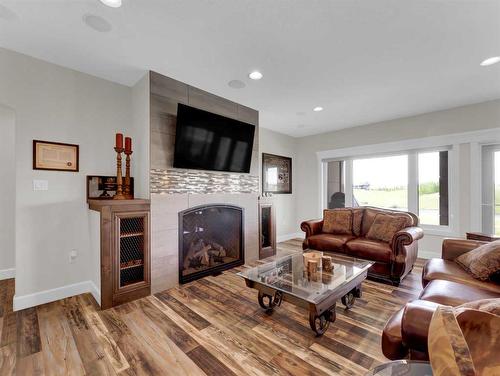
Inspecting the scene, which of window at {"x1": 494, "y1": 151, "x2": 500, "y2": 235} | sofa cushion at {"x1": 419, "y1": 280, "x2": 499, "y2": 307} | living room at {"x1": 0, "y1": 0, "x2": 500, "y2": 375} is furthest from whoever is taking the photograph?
window at {"x1": 494, "y1": 151, "x2": 500, "y2": 235}

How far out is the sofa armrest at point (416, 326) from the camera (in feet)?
3.25

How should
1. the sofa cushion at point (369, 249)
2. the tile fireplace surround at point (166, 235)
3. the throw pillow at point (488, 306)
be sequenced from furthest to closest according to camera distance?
the sofa cushion at point (369, 249)
the tile fireplace surround at point (166, 235)
the throw pillow at point (488, 306)

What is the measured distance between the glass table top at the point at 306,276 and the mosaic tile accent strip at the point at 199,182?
1.38 meters

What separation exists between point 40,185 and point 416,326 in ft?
10.9

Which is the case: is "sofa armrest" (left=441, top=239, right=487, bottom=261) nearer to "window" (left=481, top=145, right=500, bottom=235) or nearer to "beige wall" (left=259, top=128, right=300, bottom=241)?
"window" (left=481, top=145, right=500, bottom=235)

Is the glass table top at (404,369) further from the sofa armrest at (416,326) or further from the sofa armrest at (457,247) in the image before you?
the sofa armrest at (457,247)

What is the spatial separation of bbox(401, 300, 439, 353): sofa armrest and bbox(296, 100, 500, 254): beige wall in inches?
146

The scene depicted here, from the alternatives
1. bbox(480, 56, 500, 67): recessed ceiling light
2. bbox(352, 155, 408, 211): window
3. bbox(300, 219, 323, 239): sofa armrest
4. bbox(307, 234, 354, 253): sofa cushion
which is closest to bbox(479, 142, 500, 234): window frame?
bbox(352, 155, 408, 211): window

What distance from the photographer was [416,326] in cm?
101

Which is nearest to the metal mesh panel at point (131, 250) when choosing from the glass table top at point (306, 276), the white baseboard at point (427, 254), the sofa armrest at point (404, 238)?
the glass table top at point (306, 276)

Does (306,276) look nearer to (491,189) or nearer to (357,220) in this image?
(357,220)

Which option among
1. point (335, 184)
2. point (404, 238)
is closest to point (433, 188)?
point (335, 184)

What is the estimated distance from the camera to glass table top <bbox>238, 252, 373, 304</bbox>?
1.76m

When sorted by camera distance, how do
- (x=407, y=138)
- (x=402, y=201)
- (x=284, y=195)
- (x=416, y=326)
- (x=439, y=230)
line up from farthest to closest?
(x=284, y=195)
(x=402, y=201)
(x=407, y=138)
(x=439, y=230)
(x=416, y=326)
